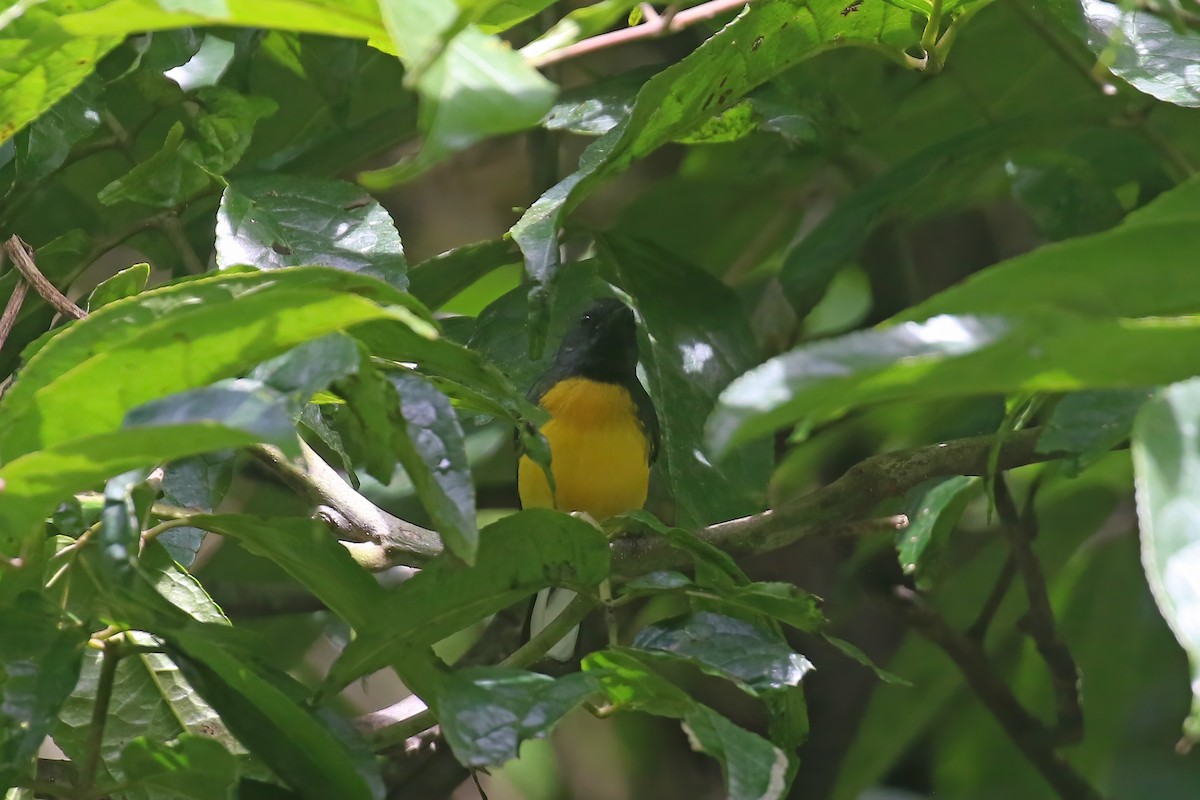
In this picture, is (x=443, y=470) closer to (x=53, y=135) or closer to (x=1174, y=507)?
(x=1174, y=507)

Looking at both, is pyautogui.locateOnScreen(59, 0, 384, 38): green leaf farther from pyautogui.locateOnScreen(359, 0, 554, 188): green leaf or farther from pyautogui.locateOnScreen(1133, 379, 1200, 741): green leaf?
pyautogui.locateOnScreen(1133, 379, 1200, 741): green leaf

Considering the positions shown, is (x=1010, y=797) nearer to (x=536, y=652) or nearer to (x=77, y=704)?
(x=536, y=652)

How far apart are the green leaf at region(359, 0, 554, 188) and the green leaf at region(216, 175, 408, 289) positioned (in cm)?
57

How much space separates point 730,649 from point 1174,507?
0.48m

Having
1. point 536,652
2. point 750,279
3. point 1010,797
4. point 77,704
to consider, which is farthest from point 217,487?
point 1010,797

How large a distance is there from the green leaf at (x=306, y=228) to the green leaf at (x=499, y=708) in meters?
0.43

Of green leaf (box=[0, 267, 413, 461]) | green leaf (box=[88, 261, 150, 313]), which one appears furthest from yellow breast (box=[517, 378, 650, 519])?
green leaf (box=[0, 267, 413, 461])

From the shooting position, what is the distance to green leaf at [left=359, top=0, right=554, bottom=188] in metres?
0.59

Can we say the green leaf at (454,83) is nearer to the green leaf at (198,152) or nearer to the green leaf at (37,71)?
the green leaf at (37,71)

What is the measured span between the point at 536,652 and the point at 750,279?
4.10 feet

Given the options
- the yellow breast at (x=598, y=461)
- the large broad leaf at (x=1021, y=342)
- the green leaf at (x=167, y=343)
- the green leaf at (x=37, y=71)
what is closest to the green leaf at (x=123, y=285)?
the green leaf at (x=37, y=71)

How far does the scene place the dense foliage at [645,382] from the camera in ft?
2.21

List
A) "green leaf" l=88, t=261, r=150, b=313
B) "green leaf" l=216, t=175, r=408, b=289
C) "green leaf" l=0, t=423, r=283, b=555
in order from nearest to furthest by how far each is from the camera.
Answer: "green leaf" l=0, t=423, r=283, b=555
"green leaf" l=88, t=261, r=150, b=313
"green leaf" l=216, t=175, r=408, b=289

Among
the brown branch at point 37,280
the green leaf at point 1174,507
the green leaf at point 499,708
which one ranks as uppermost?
the green leaf at point 1174,507
